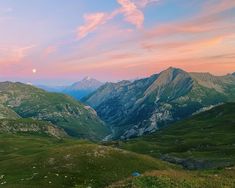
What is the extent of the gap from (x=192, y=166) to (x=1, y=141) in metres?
83.1

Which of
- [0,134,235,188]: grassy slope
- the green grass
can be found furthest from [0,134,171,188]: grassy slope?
the green grass

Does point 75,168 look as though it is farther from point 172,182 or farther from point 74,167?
point 172,182

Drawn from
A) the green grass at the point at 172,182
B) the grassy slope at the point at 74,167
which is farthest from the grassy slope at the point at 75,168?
the green grass at the point at 172,182

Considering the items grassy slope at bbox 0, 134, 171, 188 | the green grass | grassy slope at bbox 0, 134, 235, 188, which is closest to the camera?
the green grass

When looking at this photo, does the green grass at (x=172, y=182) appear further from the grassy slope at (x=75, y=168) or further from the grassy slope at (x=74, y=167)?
the grassy slope at (x=74, y=167)

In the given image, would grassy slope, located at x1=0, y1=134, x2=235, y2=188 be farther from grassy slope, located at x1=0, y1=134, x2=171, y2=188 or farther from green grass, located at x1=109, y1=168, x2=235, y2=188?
green grass, located at x1=109, y1=168, x2=235, y2=188

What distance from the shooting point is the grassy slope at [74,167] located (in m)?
68.4

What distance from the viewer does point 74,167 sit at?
3007 inches

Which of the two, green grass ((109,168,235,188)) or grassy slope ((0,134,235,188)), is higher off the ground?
green grass ((109,168,235,188))

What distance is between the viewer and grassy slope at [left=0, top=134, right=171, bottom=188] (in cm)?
6838

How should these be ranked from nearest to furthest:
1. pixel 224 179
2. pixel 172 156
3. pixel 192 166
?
pixel 224 179
pixel 192 166
pixel 172 156

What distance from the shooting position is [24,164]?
265 feet

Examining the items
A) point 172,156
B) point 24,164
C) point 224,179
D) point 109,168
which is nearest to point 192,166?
point 172,156

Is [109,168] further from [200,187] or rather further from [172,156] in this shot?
Answer: [172,156]
